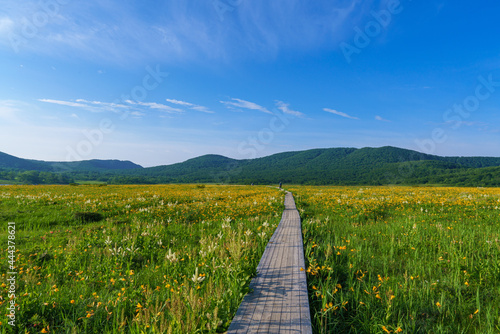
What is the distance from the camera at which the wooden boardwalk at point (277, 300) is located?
2.80 metres

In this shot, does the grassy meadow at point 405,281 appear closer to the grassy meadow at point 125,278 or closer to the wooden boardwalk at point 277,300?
the wooden boardwalk at point 277,300

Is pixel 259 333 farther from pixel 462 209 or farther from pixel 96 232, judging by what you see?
pixel 462 209

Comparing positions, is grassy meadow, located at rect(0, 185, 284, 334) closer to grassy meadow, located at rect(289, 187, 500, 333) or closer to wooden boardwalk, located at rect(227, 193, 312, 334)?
wooden boardwalk, located at rect(227, 193, 312, 334)

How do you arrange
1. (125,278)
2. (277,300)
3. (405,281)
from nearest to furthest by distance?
(277,300) → (405,281) → (125,278)

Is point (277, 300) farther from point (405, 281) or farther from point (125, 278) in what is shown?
point (125, 278)

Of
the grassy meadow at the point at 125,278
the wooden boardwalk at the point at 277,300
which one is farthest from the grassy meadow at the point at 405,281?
the grassy meadow at the point at 125,278

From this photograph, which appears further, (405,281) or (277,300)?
(405,281)

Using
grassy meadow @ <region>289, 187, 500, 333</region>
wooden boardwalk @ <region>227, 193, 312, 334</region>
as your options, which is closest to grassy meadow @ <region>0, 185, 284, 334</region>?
wooden boardwalk @ <region>227, 193, 312, 334</region>

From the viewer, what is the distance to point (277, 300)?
336 centimetres

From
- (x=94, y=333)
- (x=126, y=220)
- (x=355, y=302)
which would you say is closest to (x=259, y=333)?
(x=355, y=302)

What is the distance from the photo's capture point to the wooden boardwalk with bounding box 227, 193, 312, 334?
2799mm

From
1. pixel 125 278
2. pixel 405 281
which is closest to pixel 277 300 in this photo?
pixel 405 281

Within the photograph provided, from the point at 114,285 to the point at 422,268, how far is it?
6962mm

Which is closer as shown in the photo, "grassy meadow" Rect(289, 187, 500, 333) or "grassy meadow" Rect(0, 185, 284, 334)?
"grassy meadow" Rect(0, 185, 284, 334)
